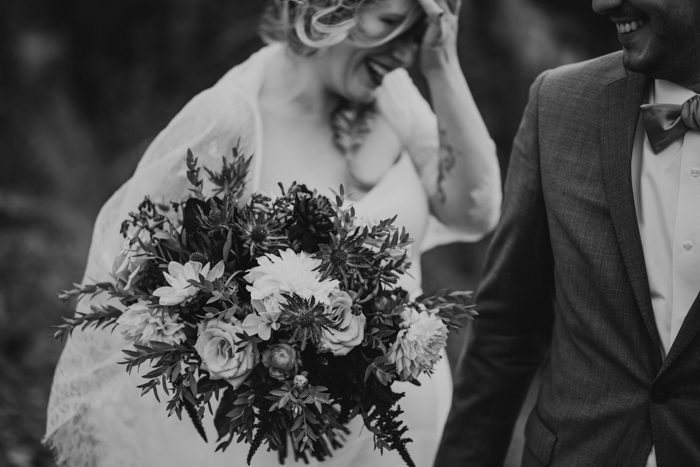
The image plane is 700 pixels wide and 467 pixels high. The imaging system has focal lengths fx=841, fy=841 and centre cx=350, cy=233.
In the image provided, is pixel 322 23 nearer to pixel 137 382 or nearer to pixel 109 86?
pixel 137 382

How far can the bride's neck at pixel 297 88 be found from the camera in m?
3.00

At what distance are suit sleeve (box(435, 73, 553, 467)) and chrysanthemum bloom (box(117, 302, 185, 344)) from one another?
0.99 m

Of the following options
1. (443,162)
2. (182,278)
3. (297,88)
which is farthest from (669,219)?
(297,88)

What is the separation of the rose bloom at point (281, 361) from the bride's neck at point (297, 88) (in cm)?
115

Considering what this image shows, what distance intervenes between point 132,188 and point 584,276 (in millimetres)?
1435

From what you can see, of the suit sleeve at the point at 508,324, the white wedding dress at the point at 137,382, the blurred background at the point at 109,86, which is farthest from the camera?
the blurred background at the point at 109,86

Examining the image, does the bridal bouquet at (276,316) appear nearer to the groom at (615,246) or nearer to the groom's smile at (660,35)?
the groom at (615,246)

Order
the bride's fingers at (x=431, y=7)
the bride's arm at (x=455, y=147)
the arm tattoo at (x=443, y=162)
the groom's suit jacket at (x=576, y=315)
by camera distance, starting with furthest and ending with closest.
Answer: the arm tattoo at (x=443, y=162)
the bride's arm at (x=455, y=147)
the bride's fingers at (x=431, y=7)
the groom's suit jacket at (x=576, y=315)

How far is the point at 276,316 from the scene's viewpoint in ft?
6.75

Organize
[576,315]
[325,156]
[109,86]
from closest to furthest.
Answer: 1. [576,315]
2. [325,156]
3. [109,86]

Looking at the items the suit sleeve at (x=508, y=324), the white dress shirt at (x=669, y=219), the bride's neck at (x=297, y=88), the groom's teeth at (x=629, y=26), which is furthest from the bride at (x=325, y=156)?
the white dress shirt at (x=669, y=219)

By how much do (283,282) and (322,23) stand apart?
1160mm

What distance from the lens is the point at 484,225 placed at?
3.24 m

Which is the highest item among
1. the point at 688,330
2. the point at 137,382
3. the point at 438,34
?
the point at 438,34
